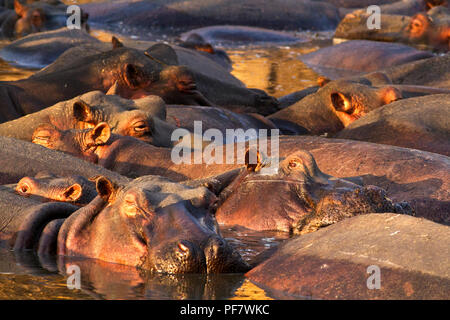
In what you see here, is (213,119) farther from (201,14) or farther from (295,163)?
(201,14)

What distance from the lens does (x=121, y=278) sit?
4.24 metres

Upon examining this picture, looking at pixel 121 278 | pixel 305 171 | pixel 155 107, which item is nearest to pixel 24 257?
pixel 121 278

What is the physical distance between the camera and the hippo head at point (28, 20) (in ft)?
52.6

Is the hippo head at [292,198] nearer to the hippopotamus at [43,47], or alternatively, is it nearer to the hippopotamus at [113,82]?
the hippopotamus at [113,82]

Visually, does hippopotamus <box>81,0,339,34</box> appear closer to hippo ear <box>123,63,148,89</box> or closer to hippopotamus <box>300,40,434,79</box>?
hippopotamus <box>300,40,434,79</box>

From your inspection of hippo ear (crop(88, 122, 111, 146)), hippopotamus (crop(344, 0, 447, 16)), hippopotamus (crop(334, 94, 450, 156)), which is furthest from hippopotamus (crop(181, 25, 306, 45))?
hippo ear (crop(88, 122, 111, 146))

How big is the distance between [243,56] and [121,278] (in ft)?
37.8

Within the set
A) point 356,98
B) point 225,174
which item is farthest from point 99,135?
point 356,98

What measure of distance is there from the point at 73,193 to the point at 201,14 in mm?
13911

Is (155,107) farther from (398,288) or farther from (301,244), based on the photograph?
(398,288)

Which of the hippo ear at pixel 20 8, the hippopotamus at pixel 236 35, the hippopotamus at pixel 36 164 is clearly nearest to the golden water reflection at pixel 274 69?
the hippopotamus at pixel 236 35

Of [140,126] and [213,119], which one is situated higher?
[140,126]

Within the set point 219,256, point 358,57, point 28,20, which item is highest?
point 219,256

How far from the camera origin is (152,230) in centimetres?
424
